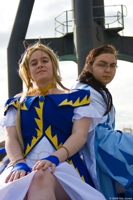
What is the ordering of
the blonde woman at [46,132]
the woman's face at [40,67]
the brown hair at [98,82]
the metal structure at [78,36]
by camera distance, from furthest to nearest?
the metal structure at [78,36] → the brown hair at [98,82] → the woman's face at [40,67] → the blonde woman at [46,132]

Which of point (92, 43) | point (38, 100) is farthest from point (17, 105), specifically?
point (92, 43)

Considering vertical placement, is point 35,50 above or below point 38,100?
above

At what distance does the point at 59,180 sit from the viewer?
2174mm

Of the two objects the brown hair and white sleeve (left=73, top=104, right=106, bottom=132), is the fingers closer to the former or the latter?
white sleeve (left=73, top=104, right=106, bottom=132)

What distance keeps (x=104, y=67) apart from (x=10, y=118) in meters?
0.80

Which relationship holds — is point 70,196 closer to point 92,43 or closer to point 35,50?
point 35,50

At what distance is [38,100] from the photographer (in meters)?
2.62

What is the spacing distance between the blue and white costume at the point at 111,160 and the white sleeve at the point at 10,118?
0.53 meters

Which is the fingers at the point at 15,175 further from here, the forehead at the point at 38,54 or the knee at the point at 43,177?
the forehead at the point at 38,54

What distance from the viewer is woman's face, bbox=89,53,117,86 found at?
9.56 feet

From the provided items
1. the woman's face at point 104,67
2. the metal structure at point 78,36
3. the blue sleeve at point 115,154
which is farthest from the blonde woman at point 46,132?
the metal structure at point 78,36

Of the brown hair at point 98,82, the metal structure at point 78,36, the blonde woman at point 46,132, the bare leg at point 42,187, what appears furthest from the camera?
the metal structure at point 78,36

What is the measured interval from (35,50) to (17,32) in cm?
911

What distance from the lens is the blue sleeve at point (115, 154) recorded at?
2574 mm
